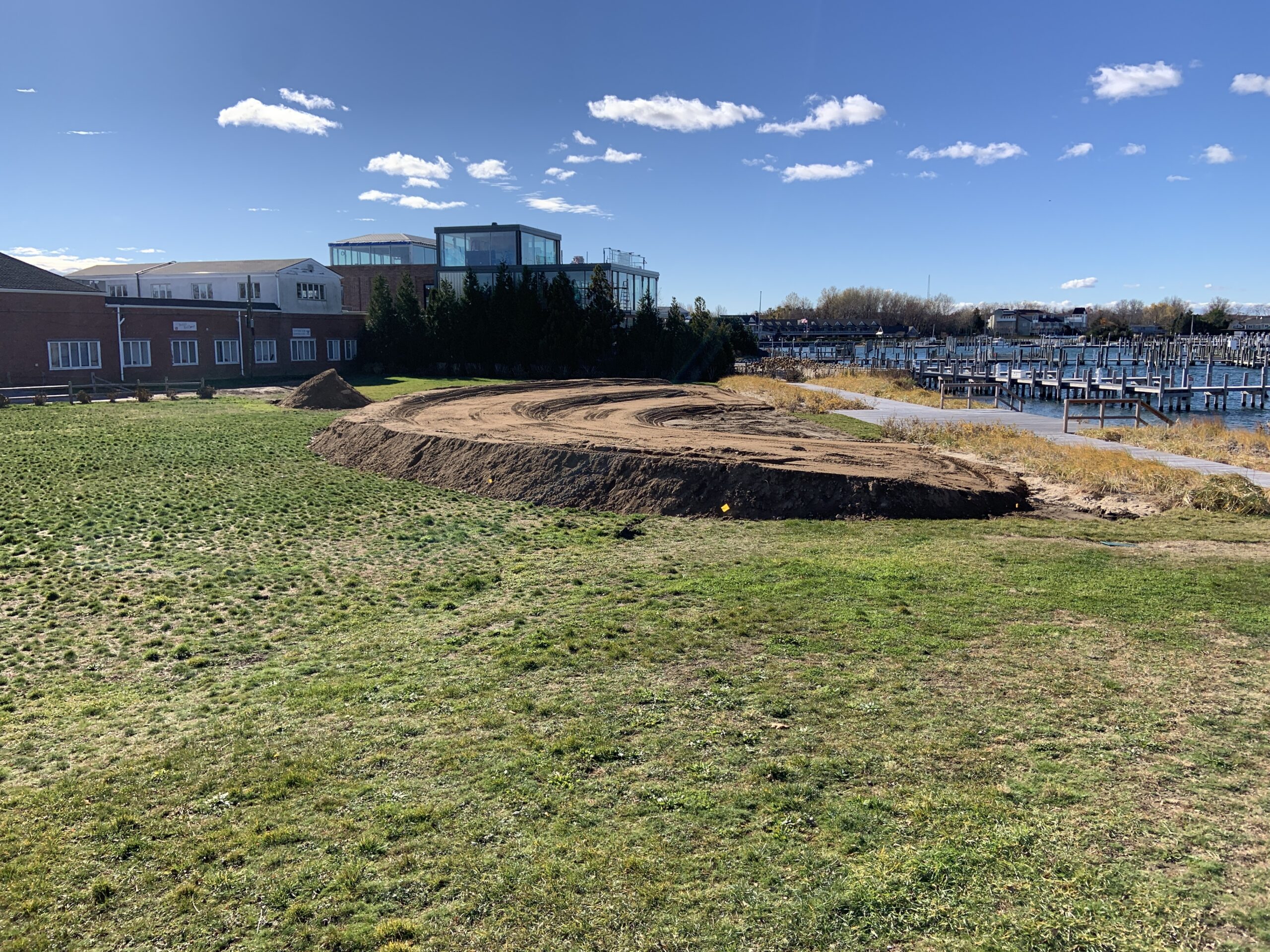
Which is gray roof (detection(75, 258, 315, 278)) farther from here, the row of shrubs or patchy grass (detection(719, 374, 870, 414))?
patchy grass (detection(719, 374, 870, 414))

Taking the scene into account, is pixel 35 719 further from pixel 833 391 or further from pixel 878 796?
pixel 833 391

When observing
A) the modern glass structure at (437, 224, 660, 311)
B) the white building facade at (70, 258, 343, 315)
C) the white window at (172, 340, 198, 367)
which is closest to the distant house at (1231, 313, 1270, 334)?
the modern glass structure at (437, 224, 660, 311)

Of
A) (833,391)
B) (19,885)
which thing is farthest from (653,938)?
(833,391)

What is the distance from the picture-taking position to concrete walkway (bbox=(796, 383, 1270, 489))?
2255 centimetres

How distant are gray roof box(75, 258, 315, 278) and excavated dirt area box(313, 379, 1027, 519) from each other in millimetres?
37800

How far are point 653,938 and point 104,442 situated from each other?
27323mm

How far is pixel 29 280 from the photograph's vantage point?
45281mm

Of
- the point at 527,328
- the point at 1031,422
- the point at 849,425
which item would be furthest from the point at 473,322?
the point at 1031,422

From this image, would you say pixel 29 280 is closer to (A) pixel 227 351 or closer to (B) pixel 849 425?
(A) pixel 227 351

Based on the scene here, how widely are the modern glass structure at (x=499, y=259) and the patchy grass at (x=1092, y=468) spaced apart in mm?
35410

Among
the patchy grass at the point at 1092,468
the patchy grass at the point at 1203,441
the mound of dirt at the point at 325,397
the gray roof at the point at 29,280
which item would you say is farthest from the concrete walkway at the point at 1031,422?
the gray roof at the point at 29,280

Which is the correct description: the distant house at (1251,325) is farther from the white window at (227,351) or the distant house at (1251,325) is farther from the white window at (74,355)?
the white window at (74,355)

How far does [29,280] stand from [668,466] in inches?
1721

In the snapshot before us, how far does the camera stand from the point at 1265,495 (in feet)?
60.6
